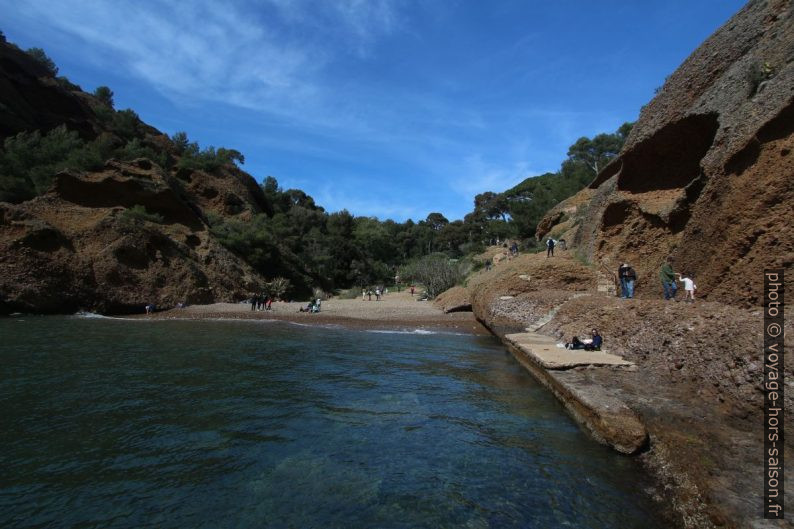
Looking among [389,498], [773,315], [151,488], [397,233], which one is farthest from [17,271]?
[397,233]

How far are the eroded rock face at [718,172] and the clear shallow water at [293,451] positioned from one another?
5.12m

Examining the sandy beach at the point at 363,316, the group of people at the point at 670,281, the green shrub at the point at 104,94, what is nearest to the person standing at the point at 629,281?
the group of people at the point at 670,281

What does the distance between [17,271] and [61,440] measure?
930 inches

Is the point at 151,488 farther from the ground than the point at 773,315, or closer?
closer

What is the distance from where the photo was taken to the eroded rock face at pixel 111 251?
77.9ft

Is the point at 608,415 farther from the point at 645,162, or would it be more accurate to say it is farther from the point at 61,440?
the point at 645,162

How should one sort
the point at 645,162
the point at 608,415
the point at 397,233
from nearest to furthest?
the point at 608,415, the point at 645,162, the point at 397,233

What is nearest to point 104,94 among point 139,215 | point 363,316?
point 139,215

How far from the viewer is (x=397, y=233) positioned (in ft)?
327

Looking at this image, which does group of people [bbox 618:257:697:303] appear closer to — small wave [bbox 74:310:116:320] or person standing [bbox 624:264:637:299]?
person standing [bbox 624:264:637:299]

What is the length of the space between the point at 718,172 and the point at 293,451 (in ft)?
36.8

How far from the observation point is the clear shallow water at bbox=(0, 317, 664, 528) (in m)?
4.32

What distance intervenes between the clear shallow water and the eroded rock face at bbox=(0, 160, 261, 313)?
1634 centimetres

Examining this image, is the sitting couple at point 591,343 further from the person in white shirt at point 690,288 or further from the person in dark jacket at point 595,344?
the person in white shirt at point 690,288
